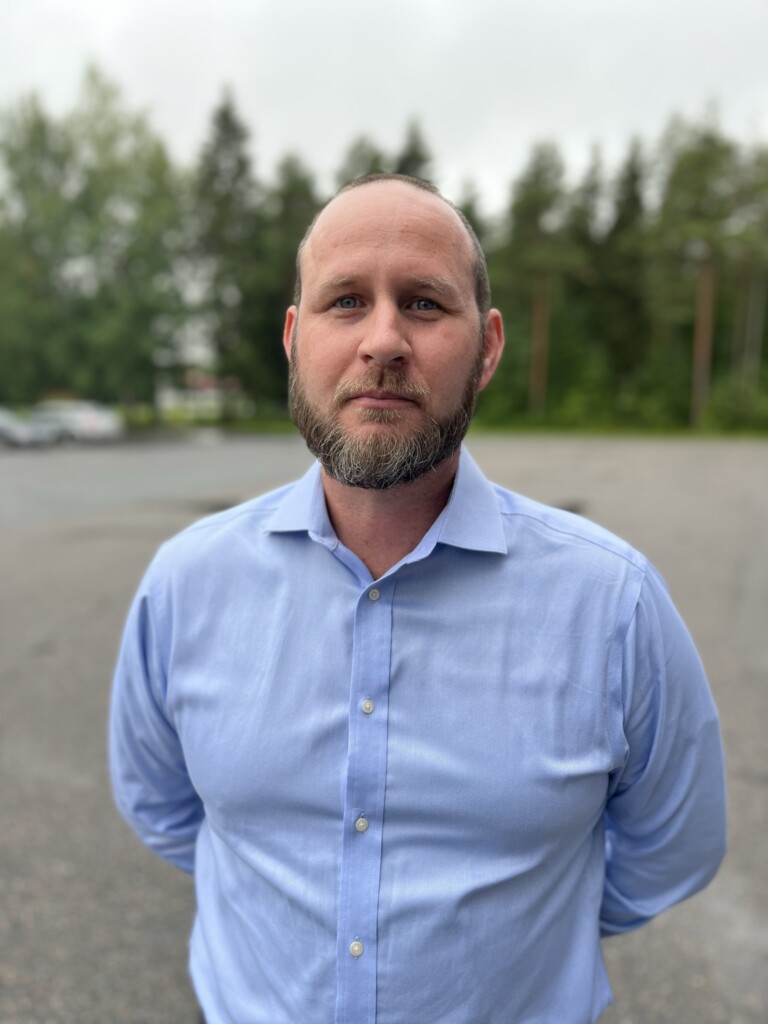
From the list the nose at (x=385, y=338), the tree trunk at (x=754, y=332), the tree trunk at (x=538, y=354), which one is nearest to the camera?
the nose at (x=385, y=338)

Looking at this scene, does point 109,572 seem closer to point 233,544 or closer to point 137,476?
point 233,544

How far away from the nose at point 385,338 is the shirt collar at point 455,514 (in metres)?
0.26

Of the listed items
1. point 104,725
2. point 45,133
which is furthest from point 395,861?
point 45,133

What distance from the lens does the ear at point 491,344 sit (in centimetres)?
148

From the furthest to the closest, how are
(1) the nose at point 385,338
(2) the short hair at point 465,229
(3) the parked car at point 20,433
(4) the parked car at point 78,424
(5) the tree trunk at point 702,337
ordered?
(5) the tree trunk at point 702,337 → (4) the parked car at point 78,424 → (3) the parked car at point 20,433 → (2) the short hair at point 465,229 → (1) the nose at point 385,338

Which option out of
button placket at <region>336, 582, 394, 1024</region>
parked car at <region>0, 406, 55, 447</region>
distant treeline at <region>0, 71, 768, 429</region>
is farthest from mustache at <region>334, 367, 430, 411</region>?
distant treeline at <region>0, 71, 768, 429</region>

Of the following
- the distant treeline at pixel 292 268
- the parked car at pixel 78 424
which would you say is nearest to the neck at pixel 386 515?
the parked car at pixel 78 424

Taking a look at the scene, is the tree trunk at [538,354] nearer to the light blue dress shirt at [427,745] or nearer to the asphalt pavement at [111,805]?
the asphalt pavement at [111,805]

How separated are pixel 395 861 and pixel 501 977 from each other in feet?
0.89

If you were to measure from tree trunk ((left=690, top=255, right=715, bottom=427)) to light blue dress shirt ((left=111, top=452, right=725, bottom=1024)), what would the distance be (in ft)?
138

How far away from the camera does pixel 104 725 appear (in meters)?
4.65

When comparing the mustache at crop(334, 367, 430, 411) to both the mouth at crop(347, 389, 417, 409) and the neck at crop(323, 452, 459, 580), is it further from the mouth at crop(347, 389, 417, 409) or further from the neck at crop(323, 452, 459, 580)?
the neck at crop(323, 452, 459, 580)

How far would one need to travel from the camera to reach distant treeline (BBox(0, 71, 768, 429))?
3406cm

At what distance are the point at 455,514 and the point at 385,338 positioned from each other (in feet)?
1.03
